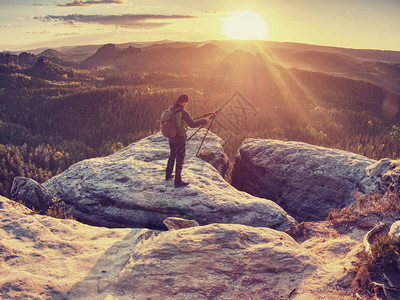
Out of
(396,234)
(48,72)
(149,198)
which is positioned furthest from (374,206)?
(48,72)

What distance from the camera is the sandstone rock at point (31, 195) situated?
6836 millimetres

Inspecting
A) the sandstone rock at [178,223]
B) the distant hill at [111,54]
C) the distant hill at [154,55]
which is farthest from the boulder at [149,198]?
the distant hill at [111,54]

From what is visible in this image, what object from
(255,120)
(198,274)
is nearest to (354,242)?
(198,274)

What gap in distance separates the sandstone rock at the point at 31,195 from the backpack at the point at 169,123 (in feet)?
11.9

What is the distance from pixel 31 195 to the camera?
22.6ft

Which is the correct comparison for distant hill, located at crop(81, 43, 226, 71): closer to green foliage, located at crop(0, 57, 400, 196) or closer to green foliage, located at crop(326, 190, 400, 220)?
green foliage, located at crop(0, 57, 400, 196)

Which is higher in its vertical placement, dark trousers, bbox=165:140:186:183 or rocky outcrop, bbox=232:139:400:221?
dark trousers, bbox=165:140:186:183

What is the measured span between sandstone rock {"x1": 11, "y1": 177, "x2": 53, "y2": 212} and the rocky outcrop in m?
6.79

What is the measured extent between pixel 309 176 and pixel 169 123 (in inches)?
196

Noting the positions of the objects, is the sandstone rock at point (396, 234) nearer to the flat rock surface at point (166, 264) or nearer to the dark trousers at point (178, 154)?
the flat rock surface at point (166, 264)

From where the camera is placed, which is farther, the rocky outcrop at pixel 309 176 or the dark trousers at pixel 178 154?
the rocky outcrop at pixel 309 176

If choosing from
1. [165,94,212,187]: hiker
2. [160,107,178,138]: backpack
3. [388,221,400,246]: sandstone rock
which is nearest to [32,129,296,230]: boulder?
[165,94,212,187]: hiker

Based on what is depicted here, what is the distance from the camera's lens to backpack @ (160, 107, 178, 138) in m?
6.68

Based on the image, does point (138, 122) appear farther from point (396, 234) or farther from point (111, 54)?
point (111, 54)
